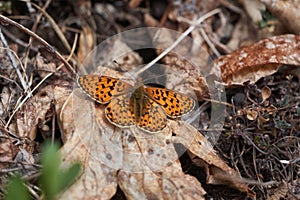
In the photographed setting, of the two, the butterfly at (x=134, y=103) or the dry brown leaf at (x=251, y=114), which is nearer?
the butterfly at (x=134, y=103)

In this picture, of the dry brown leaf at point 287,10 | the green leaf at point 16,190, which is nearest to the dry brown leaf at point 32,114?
the green leaf at point 16,190

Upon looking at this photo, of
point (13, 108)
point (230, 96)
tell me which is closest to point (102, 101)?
point (13, 108)

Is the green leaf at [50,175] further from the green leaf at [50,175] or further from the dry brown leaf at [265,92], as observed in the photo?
the dry brown leaf at [265,92]

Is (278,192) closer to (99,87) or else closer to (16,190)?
(99,87)

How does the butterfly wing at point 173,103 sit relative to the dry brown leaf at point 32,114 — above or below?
below

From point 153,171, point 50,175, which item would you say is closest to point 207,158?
point 153,171

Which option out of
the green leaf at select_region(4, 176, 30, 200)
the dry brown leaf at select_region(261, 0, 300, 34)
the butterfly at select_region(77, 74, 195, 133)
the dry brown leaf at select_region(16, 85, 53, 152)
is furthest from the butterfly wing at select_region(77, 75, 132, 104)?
the dry brown leaf at select_region(261, 0, 300, 34)

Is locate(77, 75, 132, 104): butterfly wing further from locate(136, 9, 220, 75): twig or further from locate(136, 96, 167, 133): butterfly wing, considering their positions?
locate(136, 9, 220, 75): twig
